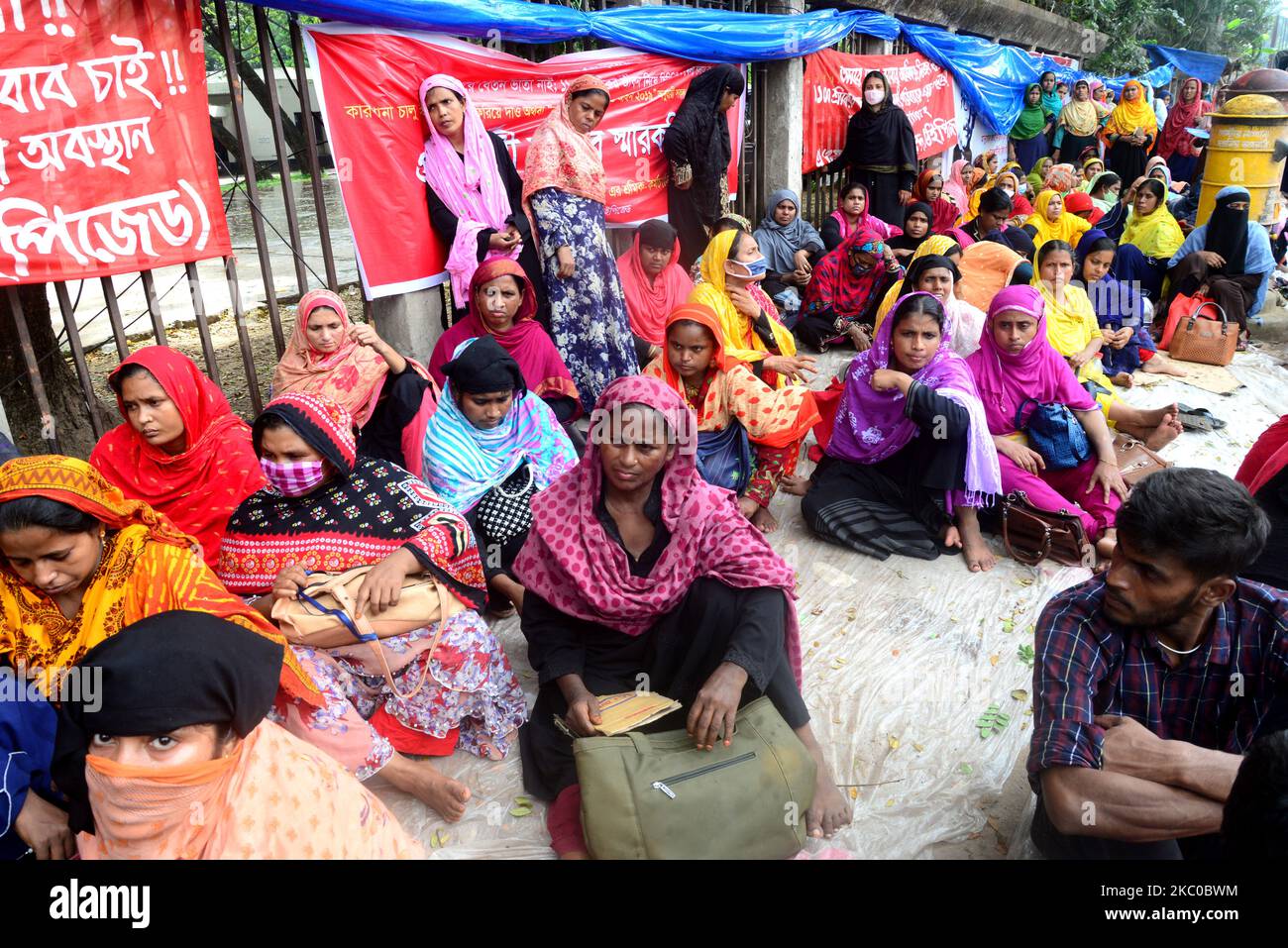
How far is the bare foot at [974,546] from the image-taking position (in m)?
3.72

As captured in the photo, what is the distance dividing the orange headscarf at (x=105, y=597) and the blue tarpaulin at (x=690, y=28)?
2.77 m

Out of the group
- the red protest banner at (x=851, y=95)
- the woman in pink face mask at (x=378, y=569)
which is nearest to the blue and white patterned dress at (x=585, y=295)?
the woman in pink face mask at (x=378, y=569)

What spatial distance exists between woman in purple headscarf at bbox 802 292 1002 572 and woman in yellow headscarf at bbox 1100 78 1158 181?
1153cm

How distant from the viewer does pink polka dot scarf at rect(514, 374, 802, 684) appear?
242 cm

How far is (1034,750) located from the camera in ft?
6.15

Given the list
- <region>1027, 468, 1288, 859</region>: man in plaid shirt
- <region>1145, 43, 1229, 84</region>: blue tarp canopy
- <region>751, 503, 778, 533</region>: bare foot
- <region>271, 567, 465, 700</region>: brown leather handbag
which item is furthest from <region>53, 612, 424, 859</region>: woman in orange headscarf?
<region>1145, 43, 1229, 84</region>: blue tarp canopy

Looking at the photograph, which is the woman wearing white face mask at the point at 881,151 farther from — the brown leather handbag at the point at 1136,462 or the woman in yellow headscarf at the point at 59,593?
the woman in yellow headscarf at the point at 59,593

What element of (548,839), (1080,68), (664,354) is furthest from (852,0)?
(1080,68)

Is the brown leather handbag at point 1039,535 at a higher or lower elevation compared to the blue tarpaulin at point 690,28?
lower

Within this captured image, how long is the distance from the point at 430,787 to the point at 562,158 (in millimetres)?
3876

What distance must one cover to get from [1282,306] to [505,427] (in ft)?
25.0

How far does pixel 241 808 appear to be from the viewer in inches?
63.0

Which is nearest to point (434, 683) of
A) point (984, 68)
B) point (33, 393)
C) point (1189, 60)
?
point (33, 393)

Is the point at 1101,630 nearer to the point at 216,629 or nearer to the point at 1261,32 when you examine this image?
the point at 216,629
